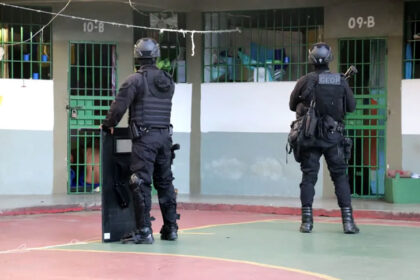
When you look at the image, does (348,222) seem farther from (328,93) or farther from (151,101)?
(151,101)

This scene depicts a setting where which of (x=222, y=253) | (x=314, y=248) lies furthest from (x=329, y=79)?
(x=222, y=253)

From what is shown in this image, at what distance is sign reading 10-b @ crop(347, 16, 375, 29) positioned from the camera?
42.1 feet

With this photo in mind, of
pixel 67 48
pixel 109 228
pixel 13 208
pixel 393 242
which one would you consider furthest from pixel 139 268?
pixel 67 48

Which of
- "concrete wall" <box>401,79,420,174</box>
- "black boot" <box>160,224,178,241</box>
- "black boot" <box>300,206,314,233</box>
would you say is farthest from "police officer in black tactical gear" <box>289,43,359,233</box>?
"concrete wall" <box>401,79,420,174</box>

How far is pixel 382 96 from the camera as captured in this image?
12.9 m

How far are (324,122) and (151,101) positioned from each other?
2126 millimetres

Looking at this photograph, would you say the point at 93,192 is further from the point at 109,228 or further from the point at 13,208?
the point at 109,228

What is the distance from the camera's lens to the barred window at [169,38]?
13.9 meters

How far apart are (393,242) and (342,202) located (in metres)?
0.84

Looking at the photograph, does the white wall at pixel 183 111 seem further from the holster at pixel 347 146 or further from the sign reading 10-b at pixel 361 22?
the holster at pixel 347 146

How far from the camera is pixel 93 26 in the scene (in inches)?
541

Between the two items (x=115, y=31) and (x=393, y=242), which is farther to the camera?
(x=115, y=31)

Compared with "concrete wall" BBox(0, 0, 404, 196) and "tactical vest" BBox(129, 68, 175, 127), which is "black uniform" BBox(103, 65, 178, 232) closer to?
"tactical vest" BBox(129, 68, 175, 127)

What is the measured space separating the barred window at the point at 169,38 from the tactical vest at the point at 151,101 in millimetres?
6112
